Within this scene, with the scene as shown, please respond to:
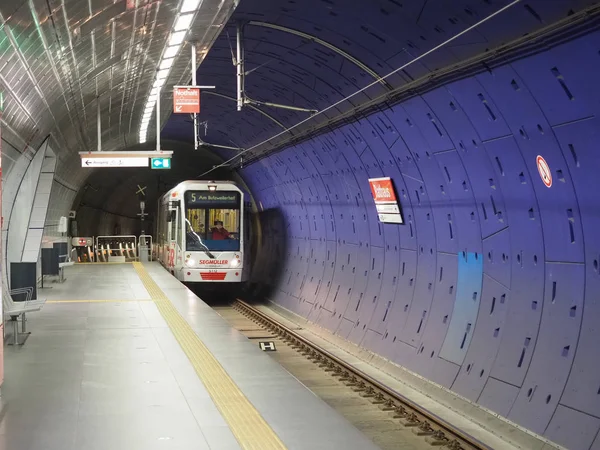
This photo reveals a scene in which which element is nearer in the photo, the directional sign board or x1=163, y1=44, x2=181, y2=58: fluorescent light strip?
x1=163, y1=44, x2=181, y2=58: fluorescent light strip

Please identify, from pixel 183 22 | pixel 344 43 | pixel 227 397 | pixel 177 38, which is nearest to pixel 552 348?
pixel 227 397

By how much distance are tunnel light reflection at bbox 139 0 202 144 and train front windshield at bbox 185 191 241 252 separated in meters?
2.74

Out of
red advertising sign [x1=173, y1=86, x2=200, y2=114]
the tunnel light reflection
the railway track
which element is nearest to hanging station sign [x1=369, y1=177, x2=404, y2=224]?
the railway track

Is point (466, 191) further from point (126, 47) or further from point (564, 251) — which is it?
point (126, 47)

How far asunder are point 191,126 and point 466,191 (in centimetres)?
1568

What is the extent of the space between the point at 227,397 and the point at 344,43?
6109 millimetres

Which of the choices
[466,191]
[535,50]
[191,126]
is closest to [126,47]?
[466,191]

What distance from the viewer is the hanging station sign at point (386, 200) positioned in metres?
12.8

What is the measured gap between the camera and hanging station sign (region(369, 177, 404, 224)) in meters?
12.8

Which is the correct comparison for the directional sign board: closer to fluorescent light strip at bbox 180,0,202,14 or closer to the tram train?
the tram train

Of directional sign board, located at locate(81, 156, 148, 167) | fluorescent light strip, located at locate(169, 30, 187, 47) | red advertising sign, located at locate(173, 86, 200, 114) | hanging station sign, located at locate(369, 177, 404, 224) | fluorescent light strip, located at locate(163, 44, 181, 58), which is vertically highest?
fluorescent light strip, located at locate(163, 44, 181, 58)

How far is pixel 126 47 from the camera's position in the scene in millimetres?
11422

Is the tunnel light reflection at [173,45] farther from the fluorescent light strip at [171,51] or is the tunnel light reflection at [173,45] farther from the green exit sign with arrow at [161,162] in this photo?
the green exit sign with arrow at [161,162]

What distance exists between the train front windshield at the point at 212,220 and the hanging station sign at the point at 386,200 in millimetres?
7886
